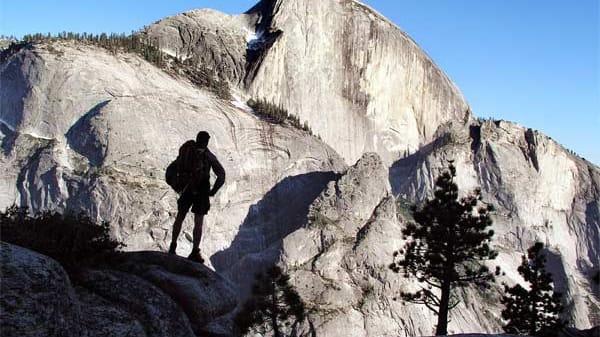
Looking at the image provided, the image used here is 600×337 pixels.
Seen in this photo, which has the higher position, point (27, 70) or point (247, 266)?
point (27, 70)

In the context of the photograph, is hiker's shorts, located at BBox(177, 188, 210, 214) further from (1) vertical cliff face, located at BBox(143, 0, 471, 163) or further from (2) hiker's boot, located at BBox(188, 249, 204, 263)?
(1) vertical cliff face, located at BBox(143, 0, 471, 163)

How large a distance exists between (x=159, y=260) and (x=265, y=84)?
87.3 meters

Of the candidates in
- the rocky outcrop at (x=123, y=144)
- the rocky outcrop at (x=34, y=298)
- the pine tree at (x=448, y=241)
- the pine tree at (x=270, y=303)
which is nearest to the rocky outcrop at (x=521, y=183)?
the rocky outcrop at (x=123, y=144)

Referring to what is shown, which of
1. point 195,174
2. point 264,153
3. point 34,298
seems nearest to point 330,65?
point 264,153

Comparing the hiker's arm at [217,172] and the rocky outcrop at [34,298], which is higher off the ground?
the hiker's arm at [217,172]

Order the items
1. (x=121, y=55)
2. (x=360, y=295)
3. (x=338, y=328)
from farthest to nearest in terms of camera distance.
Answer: (x=121, y=55), (x=360, y=295), (x=338, y=328)

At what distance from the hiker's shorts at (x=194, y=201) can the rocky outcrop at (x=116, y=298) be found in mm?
1355

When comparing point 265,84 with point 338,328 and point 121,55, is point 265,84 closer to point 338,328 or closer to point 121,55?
point 121,55

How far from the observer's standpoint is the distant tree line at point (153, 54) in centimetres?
8288

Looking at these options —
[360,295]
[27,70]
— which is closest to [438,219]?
[360,295]

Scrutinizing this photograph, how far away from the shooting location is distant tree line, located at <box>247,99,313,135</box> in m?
87.8

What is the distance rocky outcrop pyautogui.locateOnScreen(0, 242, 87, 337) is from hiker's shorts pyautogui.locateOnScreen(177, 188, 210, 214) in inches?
268

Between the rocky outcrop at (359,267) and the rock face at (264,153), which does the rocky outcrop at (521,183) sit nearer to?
the rock face at (264,153)

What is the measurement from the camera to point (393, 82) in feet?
381
